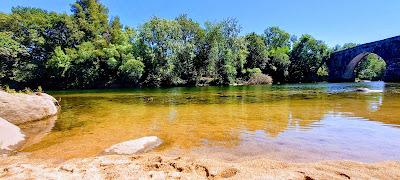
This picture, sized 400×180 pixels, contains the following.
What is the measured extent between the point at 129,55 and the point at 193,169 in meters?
44.4

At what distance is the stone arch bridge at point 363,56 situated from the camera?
1945 inches

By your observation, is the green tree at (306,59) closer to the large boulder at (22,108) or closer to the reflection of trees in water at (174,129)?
the reflection of trees in water at (174,129)

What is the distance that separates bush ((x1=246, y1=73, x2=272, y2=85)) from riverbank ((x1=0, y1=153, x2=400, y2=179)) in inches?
1857

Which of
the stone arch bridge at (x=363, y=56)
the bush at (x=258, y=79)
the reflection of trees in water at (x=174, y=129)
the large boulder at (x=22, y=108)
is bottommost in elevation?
the reflection of trees in water at (x=174, y=129)

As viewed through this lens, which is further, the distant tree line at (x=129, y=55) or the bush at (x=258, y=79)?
the bush at (x=258, y=79)

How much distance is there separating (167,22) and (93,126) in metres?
39.3

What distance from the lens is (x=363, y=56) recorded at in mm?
61250

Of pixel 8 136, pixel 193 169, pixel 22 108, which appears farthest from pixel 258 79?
pixel 193 169

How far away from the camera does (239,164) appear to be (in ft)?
15.0

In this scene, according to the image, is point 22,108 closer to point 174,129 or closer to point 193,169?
point 174,129

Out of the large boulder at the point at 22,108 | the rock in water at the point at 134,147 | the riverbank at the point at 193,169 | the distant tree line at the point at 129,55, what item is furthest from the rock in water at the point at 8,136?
the distant tree line at the point at 129,55

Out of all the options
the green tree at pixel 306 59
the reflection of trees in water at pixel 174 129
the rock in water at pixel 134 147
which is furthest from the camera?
the green tree at pixel 306 59

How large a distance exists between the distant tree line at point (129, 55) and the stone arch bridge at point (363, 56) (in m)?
19.0

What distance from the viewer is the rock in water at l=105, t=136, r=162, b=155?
5.75 metres
